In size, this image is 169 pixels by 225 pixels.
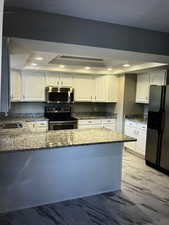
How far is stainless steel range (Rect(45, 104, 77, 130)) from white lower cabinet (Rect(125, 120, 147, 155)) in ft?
5.03

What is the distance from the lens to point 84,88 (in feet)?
19.6

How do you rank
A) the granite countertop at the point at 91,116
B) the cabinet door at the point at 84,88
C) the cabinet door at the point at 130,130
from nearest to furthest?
the cabinet door at the point at 130,130 → the granite countertop at the point at 91,116 → the cabinet door at the point at 84,88

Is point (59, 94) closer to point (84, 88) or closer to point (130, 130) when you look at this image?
point (84, 88)

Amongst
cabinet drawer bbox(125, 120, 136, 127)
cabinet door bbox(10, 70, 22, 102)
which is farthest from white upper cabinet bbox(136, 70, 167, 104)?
cabinet door bbox(10, 70, 22, 102)

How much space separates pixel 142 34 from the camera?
283 cm

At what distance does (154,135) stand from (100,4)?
3.02m

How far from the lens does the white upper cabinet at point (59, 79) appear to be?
217 inches

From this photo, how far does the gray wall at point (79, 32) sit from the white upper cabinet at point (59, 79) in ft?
10.2

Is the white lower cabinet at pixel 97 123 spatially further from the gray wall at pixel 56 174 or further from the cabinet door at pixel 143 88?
the gray wall at pixel 56 174

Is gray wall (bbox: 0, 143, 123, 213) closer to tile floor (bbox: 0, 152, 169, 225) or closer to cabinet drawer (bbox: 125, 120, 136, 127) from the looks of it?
tile floor (bbox: 0, 152, 169, 225)

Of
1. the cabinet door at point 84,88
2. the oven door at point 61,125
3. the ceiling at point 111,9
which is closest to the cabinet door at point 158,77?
the cabinet door at point 84,88

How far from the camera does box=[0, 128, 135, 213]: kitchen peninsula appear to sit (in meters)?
2.64

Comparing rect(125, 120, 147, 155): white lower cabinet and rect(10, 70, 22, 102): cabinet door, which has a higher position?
rect(10, 70, 22, 102): cabinet door

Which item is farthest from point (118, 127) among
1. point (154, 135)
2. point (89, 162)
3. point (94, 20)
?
point (94, 20)
